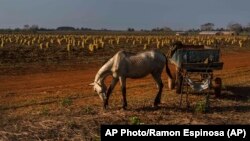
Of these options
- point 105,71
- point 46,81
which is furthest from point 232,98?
point 46,81

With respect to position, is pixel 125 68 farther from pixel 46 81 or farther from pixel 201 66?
pixel 46 81

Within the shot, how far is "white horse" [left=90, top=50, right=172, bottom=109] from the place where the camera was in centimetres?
1411

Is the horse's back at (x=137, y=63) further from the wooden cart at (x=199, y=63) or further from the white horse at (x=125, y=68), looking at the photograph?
the wooden cart at (x=199, y=63)

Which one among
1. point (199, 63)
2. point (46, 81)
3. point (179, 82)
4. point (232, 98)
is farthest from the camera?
point (46, 81)

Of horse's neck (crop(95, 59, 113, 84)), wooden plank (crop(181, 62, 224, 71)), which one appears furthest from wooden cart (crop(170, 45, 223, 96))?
horse's neck (crop(95, 59, 113, 84))

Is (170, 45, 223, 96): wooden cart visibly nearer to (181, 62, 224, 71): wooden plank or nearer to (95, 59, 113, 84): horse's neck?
(181, 62, 224, 71): wooden plank

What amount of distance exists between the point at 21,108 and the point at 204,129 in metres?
7.02

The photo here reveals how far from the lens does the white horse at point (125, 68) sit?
14.1 metres

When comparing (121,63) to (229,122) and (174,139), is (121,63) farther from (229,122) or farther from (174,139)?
(174,139)

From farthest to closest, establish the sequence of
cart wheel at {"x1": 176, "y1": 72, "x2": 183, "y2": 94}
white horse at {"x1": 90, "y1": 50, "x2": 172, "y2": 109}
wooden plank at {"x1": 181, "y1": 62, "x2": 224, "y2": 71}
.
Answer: cart wheel at {"x1": 176, "y1": 72, "x2": 183, "y2": 94}
wooden plank at {"x1": 181, "y1": 62, "x2": 224, "y2": 71}
white horse at {"x1": 90, "y1": 50, "x2": 172, "y2": 109}

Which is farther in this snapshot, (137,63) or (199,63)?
(199,63)

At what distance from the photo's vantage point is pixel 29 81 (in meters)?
22.1

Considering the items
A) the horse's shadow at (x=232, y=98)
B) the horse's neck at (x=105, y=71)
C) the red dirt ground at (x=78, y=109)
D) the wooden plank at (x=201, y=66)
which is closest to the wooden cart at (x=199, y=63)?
the wooden plank at (x=201, y=66)

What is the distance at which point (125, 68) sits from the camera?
14.2 meters
